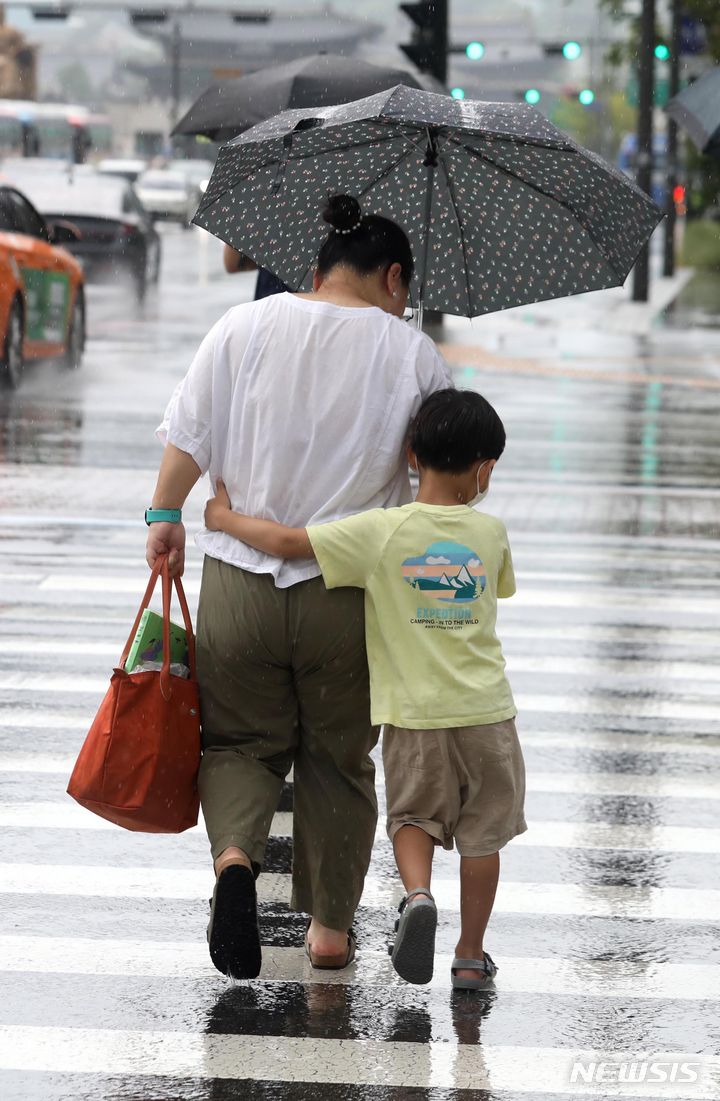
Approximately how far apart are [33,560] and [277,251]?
4.76 m

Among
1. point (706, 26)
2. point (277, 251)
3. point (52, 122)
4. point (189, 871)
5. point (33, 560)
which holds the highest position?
point (277, 251)

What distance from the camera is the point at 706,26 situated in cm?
3906

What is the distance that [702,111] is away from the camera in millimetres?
12469

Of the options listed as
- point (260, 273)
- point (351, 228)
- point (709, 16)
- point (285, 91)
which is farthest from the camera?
point (709, 16)

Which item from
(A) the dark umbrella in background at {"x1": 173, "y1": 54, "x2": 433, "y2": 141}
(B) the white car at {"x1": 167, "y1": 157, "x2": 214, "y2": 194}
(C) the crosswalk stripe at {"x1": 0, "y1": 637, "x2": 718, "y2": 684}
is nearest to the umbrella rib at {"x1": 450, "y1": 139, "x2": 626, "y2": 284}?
(C) the crosswalk stripe at {"x1": 0, "y1": 637, "x2": 718, "y2": 684}

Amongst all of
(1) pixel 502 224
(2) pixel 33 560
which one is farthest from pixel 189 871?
(2) pixel 33 560

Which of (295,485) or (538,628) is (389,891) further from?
(538,628)

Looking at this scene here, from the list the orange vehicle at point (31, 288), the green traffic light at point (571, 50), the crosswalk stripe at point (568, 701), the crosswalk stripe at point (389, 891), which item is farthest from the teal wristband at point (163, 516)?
the green traffic light at point (571, 50)

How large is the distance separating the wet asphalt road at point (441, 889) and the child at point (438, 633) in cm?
37

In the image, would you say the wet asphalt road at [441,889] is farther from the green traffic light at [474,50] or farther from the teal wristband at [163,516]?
the green traffic light at [474,50]

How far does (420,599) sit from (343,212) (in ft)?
2.78

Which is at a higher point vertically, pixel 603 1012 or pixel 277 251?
pixel 277 251

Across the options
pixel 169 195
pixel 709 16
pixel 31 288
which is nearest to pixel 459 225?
pixel 31 288

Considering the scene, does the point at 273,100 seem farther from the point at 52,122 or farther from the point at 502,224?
the point at 52,122
